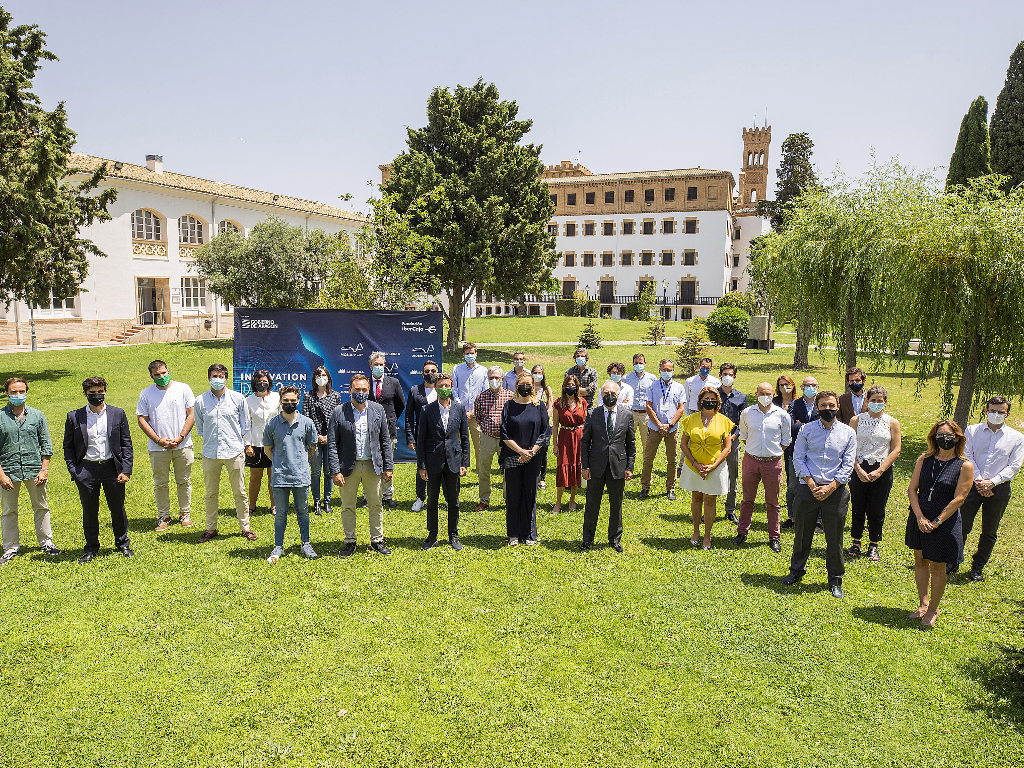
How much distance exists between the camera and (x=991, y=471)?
740 centimetres

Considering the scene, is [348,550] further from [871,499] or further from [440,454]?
[871,499]

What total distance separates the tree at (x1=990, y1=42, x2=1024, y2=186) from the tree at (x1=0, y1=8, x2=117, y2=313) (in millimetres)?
42166

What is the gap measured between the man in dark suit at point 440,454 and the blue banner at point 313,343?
134 inches

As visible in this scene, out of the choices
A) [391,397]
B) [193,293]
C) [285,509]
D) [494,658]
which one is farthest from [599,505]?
[193,293]

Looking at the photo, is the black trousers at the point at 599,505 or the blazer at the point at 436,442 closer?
the blazer at the point at 436,442

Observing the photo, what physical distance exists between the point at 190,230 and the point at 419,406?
127 feet

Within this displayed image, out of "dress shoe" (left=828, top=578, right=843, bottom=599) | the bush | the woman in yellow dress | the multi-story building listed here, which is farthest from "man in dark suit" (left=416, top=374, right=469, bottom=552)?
the multi-story building

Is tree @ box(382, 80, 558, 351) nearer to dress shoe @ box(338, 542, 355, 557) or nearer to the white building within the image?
the white building

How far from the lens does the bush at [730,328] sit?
115 feet

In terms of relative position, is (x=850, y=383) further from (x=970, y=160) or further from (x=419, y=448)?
(x=970, y=160)

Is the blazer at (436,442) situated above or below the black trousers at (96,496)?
above

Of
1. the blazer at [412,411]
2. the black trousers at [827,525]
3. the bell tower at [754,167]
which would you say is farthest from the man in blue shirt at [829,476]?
the bell tower at [754,167]

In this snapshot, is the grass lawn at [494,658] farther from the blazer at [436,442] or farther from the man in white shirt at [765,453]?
the blazer at [436,442]

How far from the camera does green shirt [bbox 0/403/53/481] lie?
24.2 feet
